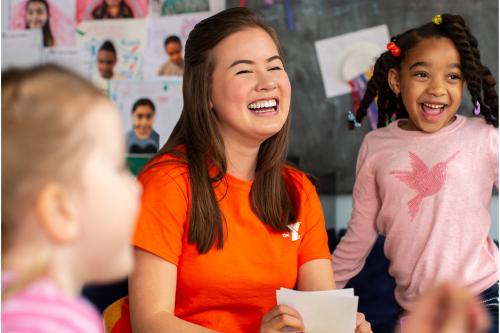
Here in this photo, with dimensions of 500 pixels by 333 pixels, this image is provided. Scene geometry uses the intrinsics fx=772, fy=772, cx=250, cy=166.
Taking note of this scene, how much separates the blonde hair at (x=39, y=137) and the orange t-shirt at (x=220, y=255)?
0.79 meters

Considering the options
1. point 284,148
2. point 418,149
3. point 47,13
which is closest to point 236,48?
point 284,148

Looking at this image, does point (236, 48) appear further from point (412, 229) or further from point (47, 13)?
point (47, 13)

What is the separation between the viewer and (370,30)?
3.01 metres

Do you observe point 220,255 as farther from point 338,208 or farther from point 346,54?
point 346,54

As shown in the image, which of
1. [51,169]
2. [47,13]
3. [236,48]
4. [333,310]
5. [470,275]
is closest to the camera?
[51,169]

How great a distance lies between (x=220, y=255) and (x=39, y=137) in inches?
35.4

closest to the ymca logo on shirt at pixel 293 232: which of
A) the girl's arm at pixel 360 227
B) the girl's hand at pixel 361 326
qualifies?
the girl's hand at pixel 361 326

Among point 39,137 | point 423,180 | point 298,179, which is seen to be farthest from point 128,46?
point 39,137

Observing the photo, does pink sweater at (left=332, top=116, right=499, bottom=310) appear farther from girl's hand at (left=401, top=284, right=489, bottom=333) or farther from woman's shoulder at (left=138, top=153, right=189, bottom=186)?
girl's hand at (left=401, top=284, right=489, bottom=333)

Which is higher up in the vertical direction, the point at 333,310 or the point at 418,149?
the point at 418,149

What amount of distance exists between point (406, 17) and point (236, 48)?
4.64 ft

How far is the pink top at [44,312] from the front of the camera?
2.54 feet

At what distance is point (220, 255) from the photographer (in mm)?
1663

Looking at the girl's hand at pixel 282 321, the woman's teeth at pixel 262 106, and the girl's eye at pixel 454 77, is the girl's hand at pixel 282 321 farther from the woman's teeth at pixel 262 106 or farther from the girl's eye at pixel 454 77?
the girl's eye at pixel 454 77
